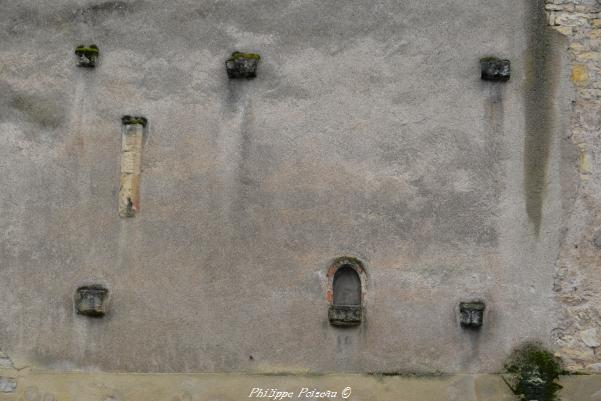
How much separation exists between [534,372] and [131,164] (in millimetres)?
4771

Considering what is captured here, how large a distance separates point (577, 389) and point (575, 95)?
310 cm

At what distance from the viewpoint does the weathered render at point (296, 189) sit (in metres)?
9.47

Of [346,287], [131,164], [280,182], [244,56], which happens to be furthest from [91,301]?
[244,56]

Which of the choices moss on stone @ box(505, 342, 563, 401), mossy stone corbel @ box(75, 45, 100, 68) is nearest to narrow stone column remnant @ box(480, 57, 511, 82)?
moss on stone @ box(505, 342, 563, 401)

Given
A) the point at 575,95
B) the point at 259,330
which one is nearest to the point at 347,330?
the point at 259,330

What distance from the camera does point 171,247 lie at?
977cm

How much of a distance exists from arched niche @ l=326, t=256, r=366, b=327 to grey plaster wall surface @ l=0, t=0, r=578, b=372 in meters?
0.09

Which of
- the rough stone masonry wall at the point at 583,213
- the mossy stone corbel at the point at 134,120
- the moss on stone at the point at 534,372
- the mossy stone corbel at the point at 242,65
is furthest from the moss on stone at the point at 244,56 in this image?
the moss on stone at the point at 534,372

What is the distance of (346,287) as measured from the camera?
31.6ft

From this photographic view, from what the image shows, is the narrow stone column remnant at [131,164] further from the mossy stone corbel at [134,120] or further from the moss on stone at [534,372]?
the moss on stone at [534,372]

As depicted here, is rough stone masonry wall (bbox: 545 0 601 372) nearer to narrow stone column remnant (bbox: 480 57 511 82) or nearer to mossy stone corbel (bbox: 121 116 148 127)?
narrow stone column remnant (bbox: 480 57 511 82)

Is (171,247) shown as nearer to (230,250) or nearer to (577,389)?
(230,250)

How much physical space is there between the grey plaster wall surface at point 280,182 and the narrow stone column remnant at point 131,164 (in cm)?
8

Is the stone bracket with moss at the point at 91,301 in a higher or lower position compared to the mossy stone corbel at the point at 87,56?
lower
